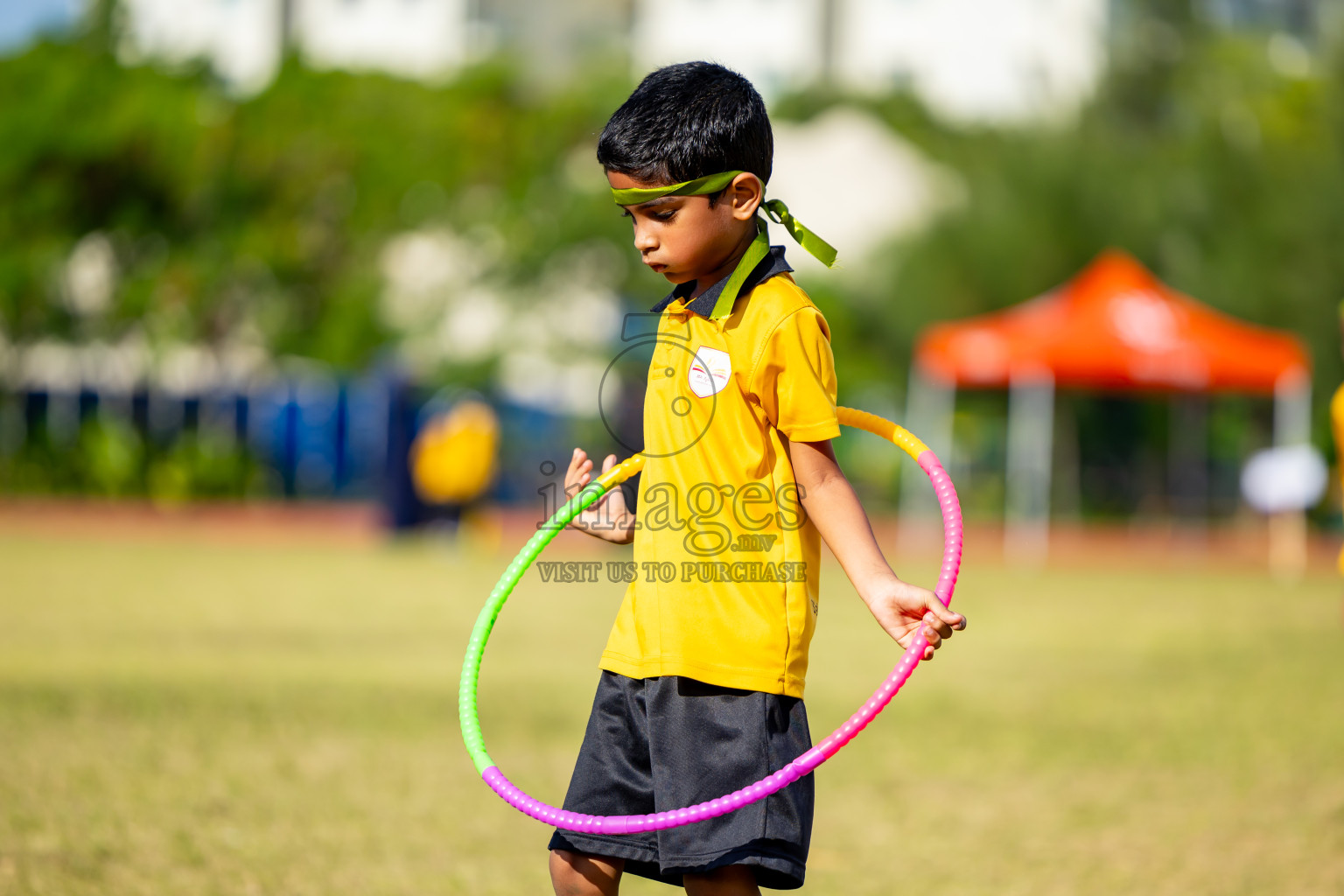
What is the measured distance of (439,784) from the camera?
6.32m

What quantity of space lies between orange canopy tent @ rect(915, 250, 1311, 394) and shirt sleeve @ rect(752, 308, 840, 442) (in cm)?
1701

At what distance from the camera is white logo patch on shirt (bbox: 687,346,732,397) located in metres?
2.80

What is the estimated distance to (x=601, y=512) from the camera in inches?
131

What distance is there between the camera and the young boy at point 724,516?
275 centimetres

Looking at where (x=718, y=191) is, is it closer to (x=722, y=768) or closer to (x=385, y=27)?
(x=722, y=768)

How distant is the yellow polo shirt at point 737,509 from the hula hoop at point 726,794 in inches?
6.0

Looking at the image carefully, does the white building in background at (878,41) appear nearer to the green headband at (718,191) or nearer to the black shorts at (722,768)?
the green headband at (718,191)

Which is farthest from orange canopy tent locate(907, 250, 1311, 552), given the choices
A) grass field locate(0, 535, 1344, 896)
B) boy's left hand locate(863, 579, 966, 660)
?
boy's left hand locate(863, 579, 966, 660)

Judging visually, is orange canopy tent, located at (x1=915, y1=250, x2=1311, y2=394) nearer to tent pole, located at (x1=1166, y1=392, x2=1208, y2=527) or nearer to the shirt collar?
tent pole, located at (x1=1166, y1=392, x2=1208, y2=527)

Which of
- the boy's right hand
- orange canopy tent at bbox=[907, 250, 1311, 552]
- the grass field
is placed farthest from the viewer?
orange canopy tent at bbox=[907, 250, 1311, 552]

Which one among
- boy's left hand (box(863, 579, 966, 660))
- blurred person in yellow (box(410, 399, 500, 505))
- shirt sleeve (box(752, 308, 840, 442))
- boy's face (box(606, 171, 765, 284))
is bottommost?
blurred person in yellow (box(410, 399, 500, 505))

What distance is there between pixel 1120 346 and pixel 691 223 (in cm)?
1752

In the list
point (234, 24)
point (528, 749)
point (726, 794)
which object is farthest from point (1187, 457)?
point (234, 24)

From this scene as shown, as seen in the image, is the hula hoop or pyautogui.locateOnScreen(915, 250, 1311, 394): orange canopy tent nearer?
the hula hoop
